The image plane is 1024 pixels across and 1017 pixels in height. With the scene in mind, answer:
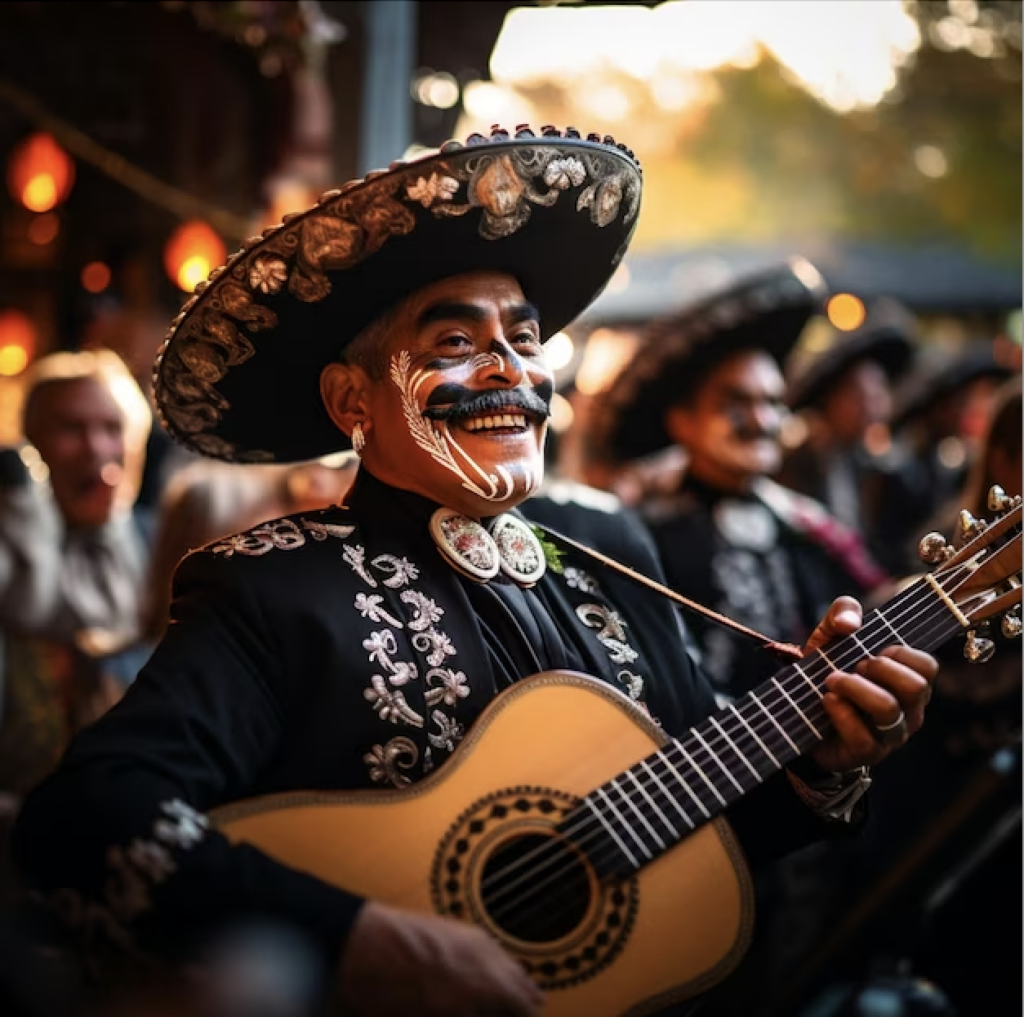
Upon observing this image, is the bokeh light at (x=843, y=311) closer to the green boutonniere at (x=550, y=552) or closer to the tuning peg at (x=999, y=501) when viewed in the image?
the green boutonniere at (x=550, y=552)

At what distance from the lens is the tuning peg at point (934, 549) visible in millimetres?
2479

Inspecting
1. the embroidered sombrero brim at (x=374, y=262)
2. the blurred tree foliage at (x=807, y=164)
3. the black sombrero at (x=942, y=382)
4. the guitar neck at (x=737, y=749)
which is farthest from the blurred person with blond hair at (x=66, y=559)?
the blurred tree foliage at (x=807, y=164)

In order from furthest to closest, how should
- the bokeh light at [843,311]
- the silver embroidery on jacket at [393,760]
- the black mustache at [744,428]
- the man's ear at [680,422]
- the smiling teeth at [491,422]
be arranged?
the bokeh light at [843,311] → the man's ear at [680,422] → the black mustache at [744,428] → the smiling teeth at [491,422] → the silver embroidery on jacket at [393,760]

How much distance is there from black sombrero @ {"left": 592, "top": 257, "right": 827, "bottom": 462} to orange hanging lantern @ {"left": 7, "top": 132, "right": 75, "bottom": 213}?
3.67 meters

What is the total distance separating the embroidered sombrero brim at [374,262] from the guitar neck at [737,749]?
883mm

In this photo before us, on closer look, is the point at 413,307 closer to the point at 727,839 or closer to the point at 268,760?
the point at 268,760

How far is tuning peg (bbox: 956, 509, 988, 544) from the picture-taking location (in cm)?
249

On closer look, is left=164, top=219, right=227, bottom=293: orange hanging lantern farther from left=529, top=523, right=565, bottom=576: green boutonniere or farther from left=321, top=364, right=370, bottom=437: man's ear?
left=529, top=523, right=565, bottom=576: green boutonniere

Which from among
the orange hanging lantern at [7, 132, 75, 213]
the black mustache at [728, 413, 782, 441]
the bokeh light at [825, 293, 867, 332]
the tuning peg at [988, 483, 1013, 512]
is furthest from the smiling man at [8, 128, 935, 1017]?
the bokeh light at [825, 293, 867, 332]

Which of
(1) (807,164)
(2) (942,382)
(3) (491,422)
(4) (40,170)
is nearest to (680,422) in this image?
(3) (491,422)

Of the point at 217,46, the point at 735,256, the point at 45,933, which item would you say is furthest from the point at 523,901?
the point at 735,256

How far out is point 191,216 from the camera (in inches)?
321

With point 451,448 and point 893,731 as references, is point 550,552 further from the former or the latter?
point 893,731

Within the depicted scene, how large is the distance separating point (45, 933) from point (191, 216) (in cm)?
610
